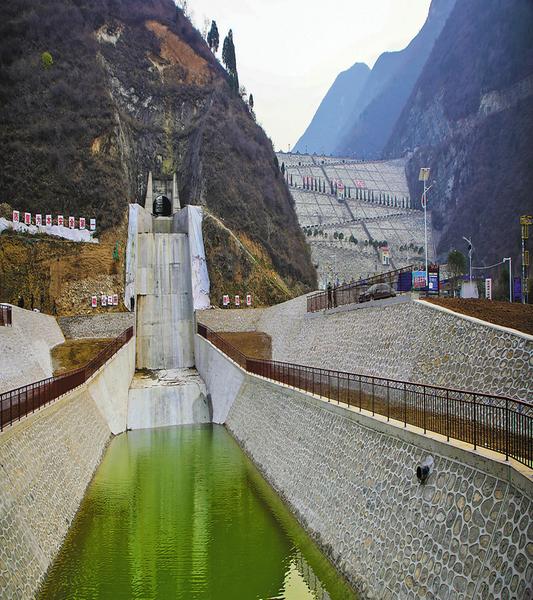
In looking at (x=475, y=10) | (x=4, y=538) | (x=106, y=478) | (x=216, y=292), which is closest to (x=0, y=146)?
(x=216, y=292)

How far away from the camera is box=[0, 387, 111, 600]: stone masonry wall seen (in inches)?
465

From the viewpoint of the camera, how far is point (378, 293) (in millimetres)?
25531

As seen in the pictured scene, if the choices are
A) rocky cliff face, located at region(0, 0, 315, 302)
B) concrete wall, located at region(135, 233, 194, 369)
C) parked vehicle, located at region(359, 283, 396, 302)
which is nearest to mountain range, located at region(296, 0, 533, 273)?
rocky cliff face, located at region(0, 0, 315, 302)

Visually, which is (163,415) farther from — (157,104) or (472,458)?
(157,104)

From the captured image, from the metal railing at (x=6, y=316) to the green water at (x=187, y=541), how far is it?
767cm

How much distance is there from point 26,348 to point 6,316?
185 cm

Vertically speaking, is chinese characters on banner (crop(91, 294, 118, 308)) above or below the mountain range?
below

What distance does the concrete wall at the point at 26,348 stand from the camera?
80.1ft

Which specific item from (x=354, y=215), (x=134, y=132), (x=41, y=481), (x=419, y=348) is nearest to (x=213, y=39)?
(x=134, y=132)

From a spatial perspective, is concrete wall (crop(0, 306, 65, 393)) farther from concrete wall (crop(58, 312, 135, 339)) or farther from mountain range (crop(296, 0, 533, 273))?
mountain range (crop(296, 0, 533, 273))

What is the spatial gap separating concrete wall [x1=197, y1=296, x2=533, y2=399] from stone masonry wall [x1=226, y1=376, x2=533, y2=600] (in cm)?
340

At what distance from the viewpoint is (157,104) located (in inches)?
2835

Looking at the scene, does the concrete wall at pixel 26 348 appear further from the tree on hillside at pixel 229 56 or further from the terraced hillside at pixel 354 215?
the tree on hillside at pixel 229 56

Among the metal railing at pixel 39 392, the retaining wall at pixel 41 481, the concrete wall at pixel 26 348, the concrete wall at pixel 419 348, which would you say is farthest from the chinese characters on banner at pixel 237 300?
the retaining wall at pixel 41 481
